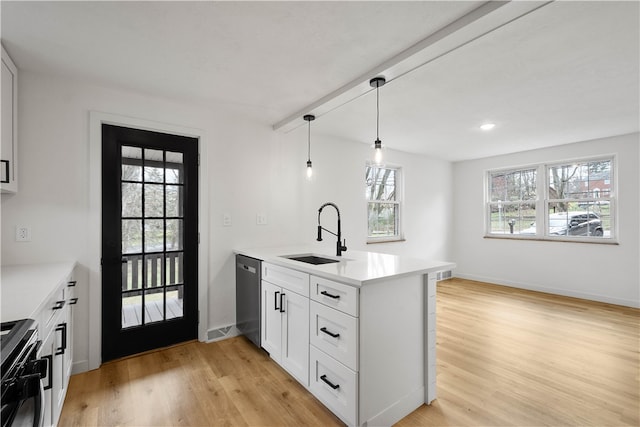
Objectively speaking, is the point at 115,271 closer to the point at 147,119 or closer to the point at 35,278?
the point at 35,278

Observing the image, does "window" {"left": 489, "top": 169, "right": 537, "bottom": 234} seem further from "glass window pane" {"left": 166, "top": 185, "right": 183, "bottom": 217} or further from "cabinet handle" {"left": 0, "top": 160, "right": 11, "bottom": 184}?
"cabinet handle" {"left": 0, "top": 160, "right": 11, "bottom": 184}

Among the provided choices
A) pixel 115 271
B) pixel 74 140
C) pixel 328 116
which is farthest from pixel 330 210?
pixel 74 140

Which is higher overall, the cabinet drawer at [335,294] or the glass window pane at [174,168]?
the glass window pane at [174,168]

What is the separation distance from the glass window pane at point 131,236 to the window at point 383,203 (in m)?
2.99

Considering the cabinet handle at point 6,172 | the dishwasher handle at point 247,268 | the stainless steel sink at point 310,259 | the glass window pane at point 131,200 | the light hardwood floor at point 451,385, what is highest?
the cabinet handle at point 6,172

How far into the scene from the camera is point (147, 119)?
268 centimetres

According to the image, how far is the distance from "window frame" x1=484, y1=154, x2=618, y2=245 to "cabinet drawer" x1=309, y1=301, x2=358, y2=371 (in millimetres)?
Result: 4635

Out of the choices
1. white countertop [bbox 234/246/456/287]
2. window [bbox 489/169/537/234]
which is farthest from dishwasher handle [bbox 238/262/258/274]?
window [bbox 489/169/537/234]

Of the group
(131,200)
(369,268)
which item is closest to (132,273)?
(131,200)

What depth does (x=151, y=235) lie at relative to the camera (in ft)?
8.92

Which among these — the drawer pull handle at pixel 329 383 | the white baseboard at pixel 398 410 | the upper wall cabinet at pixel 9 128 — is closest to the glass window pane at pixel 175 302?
the upper wall cabinet at pixel 9 128

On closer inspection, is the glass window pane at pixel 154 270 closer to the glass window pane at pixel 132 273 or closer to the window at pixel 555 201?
the glass window pane at pixel 132 273

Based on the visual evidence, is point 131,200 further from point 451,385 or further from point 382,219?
point 382,219

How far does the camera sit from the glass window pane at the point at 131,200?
261 cm
